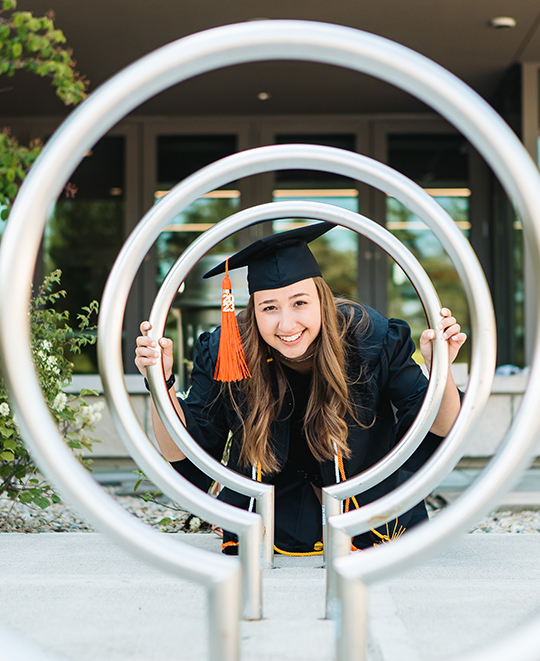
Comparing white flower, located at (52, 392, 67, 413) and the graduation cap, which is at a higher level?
the graduation cap

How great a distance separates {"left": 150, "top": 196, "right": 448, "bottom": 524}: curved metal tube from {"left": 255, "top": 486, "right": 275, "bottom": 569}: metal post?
0.32ft

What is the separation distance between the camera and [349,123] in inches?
267

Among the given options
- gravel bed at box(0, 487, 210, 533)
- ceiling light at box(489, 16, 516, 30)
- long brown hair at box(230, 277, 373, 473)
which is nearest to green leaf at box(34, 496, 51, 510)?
gravel bed at box(0, 487, 210, 533)

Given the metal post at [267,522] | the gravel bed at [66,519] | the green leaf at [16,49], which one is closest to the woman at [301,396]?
the metal post at [267,522]

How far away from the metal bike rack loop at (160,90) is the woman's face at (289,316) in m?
1.31

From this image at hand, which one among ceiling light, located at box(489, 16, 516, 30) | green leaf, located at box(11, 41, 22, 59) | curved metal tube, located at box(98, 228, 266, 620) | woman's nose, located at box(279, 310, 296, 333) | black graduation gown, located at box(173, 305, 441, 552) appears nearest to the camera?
curved metal tube, located at box(98, 228, 266, 620)

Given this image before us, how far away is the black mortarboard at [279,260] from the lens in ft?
7.29

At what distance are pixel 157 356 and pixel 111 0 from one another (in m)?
3.89

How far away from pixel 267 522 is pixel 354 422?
59cm

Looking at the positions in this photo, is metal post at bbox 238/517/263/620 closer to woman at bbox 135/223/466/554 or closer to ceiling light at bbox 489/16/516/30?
woman at bbox 135/223/466/554

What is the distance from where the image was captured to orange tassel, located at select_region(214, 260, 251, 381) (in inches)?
85.7

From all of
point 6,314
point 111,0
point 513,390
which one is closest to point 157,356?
point 6,314

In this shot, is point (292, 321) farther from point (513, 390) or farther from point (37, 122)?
point (37, 122)

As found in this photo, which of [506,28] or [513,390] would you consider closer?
[513,390]
